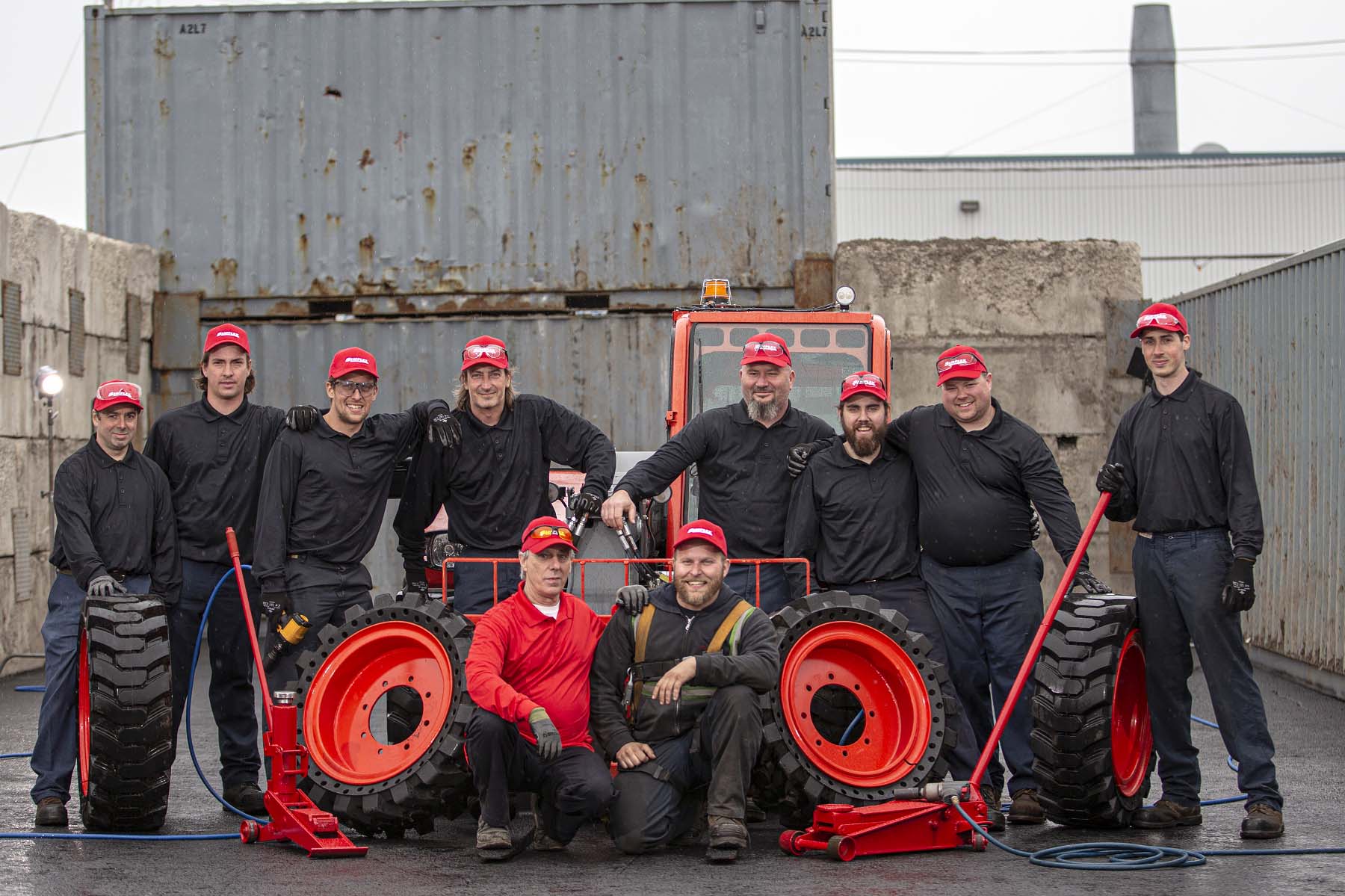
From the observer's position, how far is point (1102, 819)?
7.40 meters

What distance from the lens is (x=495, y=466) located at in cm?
817

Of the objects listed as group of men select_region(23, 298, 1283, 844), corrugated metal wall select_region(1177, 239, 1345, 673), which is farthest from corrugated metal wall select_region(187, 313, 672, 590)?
group of men select_region(23, 298, 1283, 844)

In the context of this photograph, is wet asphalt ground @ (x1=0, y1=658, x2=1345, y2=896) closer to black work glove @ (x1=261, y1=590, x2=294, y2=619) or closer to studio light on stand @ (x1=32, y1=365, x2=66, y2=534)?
black work glove @ (x1=261, y1=590, x2=294, y2=619)

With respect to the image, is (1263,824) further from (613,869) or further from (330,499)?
(330,499)

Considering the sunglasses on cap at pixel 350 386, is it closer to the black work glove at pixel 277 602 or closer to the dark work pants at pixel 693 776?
the black work glove at pixel 277 602

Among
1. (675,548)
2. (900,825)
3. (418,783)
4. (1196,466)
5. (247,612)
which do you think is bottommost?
(900,825)

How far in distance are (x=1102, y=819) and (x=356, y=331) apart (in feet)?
31.8

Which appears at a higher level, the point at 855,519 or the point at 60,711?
the point at 855,519

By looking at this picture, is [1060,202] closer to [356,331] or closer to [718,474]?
[356,331]

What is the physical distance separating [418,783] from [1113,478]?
11.0 ft

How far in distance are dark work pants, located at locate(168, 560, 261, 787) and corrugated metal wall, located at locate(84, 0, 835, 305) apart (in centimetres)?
749

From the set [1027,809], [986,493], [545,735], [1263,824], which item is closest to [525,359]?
Answer: [986,493]

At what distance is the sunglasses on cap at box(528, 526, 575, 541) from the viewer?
7.08 m

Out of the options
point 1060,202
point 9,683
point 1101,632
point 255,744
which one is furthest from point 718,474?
point 1060,202
